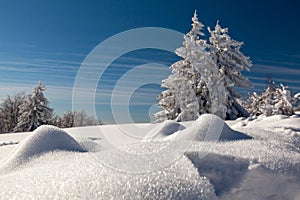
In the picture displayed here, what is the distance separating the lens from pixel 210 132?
2.32 metres

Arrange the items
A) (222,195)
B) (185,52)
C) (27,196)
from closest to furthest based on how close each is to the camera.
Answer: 1. (27,196)
2. (222,195)
3. (185,52)

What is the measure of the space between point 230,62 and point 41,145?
1257 cm

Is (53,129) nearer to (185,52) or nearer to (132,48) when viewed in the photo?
(132,48)

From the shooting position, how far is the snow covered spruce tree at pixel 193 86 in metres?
12.6

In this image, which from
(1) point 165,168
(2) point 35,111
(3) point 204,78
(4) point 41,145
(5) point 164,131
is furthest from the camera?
(2) point 35,111

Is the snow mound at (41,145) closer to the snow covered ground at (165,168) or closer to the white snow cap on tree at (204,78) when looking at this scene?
the snow covered ground at (165,168)

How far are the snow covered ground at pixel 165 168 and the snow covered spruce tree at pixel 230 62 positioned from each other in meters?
11.0

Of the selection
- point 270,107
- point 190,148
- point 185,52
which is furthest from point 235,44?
point 190,148

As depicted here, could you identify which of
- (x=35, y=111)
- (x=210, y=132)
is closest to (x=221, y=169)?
(x=210, y=132)

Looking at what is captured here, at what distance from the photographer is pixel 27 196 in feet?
3.91

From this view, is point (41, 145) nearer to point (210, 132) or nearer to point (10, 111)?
point (210, 132)

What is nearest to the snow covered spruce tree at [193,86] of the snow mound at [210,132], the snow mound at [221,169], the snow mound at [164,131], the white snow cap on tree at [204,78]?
the white snow cap on tree at [204,78]

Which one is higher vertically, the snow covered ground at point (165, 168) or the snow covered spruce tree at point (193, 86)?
the snow covered spruce tree at point (193, 86)

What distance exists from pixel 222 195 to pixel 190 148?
44cm
